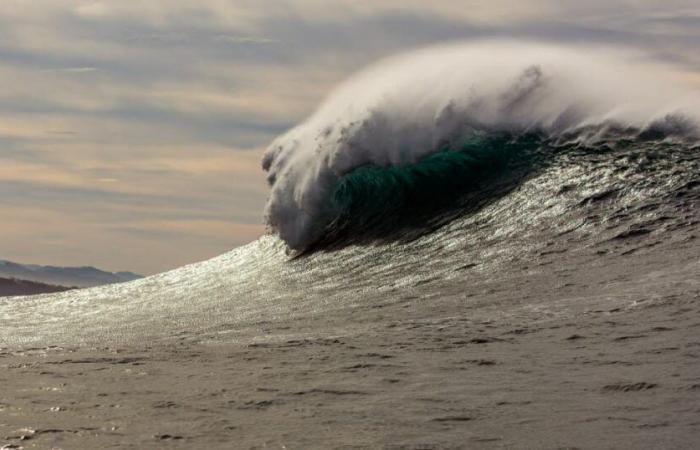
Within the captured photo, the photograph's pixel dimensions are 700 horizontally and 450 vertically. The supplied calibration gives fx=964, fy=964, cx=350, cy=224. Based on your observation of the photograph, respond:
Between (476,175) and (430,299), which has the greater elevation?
(476,175)

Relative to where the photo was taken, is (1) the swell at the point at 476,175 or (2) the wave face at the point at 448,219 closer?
(2) the wave face at the point at 448,219

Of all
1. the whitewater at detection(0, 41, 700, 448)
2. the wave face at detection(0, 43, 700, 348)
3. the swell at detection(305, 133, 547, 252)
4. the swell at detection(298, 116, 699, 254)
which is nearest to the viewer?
the whitewater at detection(0, 41, 700, 448)

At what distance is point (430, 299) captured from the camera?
10.8 meters

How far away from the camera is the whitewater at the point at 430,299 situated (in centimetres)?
571

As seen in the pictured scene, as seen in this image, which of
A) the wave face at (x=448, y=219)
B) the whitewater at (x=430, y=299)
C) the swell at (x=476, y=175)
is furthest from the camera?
the swell at (x=476, y=175)

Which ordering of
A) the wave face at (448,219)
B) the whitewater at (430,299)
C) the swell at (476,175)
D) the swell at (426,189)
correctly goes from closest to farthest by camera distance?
the whitewater at (430,299) → the wave face at (448,219) → the swell at (476,175) → the swell at (426,189)

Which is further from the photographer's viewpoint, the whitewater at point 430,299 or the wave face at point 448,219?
the wave face at point 448,219

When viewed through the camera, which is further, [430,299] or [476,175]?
[476,175]

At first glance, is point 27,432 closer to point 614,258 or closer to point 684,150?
point 614,258

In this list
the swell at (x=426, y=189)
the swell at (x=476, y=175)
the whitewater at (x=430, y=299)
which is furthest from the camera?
the swell at (x=426, y=189)

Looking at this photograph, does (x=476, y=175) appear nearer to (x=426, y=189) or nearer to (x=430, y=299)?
(x=426, y=189)

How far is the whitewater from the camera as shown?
5715 mm

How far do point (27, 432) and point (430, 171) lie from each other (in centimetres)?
1256

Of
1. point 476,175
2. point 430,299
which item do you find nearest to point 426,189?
point 476,175
